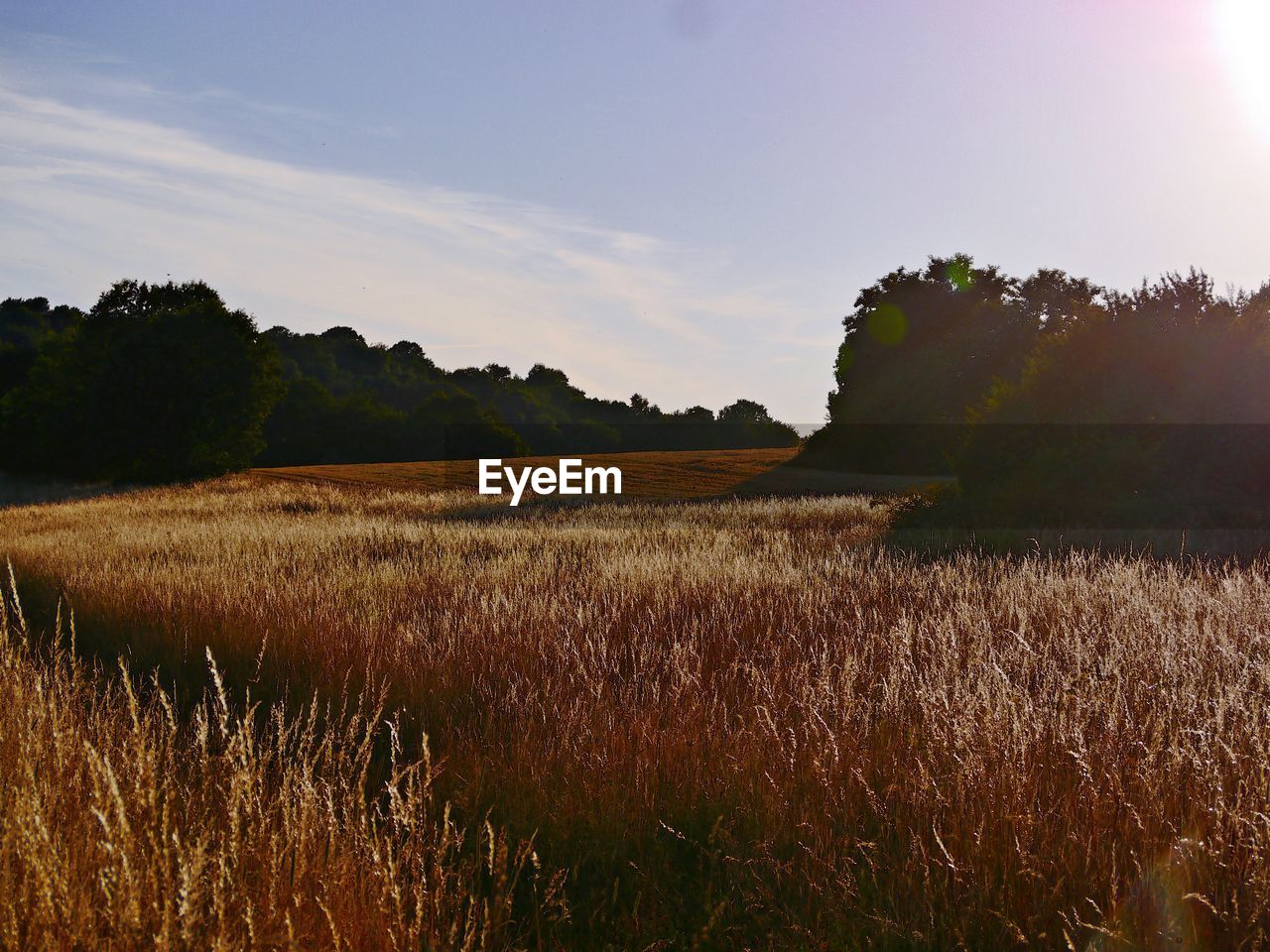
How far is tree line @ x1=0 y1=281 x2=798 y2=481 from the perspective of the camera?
119 feet

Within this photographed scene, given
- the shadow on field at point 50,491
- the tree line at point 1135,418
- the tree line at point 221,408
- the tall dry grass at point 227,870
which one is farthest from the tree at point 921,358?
the tall dry grass at point 227,870

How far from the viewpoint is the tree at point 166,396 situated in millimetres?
36094

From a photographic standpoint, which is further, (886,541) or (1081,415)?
(1081,415)

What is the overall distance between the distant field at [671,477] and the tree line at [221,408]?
3.86 metres

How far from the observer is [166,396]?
36156 millimetres

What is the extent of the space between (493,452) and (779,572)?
5070 cm

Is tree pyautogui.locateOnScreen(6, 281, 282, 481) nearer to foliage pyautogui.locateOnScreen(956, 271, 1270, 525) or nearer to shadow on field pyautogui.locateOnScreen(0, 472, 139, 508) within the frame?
shadow on field pyautogui.locateOnScreen(0, 472, 139, 508)

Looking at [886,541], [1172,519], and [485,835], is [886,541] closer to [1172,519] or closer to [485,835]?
[1172,519]

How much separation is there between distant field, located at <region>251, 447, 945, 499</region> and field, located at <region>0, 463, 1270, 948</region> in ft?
73.6

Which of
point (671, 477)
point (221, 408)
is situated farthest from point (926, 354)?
point (221, 408)

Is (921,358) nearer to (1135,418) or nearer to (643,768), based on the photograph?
(1135,418)

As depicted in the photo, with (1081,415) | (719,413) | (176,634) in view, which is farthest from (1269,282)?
(719,413)

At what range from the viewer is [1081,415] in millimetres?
17750

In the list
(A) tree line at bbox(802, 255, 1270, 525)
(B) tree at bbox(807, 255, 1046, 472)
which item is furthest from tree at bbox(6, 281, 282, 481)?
(A) tree line at bbox(802, 255, 1270, 525)
